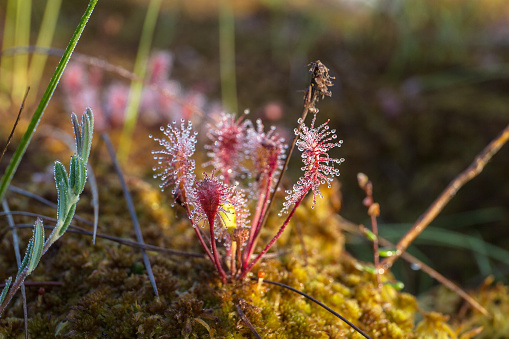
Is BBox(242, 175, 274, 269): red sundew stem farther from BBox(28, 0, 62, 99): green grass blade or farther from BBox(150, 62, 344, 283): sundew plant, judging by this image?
BBox(28, 0, 62, 99): green grass blade

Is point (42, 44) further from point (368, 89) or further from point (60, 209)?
point (368, 89)

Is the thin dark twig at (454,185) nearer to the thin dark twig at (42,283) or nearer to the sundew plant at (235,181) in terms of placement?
the sundew plant at (235,181)

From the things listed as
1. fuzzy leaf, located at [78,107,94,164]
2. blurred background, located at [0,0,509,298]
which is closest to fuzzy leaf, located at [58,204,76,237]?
fuzzy leaf, located at [78,107,94,164]

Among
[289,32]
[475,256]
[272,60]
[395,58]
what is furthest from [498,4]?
[475,256]

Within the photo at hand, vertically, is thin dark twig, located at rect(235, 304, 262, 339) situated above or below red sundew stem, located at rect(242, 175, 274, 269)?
below

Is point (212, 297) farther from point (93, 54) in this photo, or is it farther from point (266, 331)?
point (93, 54)
